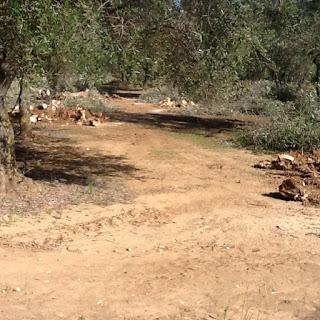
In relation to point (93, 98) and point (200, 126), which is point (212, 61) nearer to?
point (200, 126)

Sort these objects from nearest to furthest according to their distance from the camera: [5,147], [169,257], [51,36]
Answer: [169,257], [51,36], [5,147]

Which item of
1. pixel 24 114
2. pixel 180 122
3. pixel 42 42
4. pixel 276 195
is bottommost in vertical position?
pixel 180 122

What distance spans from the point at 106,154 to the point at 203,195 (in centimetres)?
420

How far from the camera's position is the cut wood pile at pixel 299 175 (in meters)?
9.45

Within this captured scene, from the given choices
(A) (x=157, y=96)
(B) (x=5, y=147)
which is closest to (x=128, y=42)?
(B) (x=5, y=147)

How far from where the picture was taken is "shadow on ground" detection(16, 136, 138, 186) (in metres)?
10.2

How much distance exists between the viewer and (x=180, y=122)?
69.6ft

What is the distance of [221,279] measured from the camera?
5.84m

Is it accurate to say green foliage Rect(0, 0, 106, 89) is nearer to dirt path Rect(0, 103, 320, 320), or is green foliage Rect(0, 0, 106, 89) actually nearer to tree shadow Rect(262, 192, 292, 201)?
dirt path Rect(0, 103, 320, 320)

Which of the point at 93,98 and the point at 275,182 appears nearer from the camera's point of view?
the point at 275,182

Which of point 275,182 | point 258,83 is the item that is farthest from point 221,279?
point 258,83

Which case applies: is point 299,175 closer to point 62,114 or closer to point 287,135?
point 287,135

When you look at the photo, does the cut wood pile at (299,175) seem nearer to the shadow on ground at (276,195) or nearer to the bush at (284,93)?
the shadow on ground at (276,195)

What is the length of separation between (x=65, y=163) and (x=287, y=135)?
6187 millimetres
